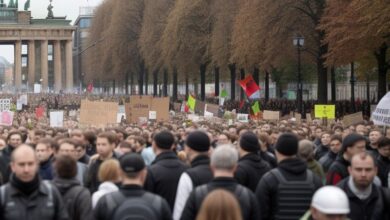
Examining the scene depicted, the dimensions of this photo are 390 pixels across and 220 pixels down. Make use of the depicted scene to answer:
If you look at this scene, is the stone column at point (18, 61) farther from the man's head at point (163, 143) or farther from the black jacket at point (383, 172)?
the man's head at point (163, 143)

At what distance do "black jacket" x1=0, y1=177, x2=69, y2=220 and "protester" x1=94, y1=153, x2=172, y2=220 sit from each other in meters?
0.33

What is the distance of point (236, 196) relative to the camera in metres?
7.91

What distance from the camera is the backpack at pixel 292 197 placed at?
874 centimetres

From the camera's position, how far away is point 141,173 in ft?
25.9

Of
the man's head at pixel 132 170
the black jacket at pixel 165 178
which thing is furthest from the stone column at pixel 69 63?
the man's head at pixel 132 170

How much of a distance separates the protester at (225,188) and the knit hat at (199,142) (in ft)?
5.14

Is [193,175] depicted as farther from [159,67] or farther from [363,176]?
[159,67]

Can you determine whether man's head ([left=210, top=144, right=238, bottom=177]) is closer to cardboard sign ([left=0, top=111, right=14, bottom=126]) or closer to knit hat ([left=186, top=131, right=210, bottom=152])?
knit hat ([left=186, top=131, right=210, bottom=152])

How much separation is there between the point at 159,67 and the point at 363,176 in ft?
246

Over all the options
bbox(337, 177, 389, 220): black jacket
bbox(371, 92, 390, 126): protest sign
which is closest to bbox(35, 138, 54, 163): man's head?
bbox(337, 177, 389, 220): black jacket

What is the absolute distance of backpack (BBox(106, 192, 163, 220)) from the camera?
24.6ft

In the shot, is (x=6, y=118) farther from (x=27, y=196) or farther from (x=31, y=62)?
(x=31, y=62)

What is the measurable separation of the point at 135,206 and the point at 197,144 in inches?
85.1

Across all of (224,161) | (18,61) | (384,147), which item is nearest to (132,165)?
(224,161)
